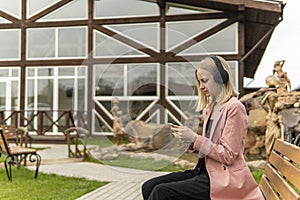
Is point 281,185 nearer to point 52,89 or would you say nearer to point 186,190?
point 186,190

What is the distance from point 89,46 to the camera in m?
12.3

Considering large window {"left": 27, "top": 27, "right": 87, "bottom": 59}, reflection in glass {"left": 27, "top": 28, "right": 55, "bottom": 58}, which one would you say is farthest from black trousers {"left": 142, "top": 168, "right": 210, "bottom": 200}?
reflection in glass {"left": 27, "top": 28, "right": 55, "bottom": 58}

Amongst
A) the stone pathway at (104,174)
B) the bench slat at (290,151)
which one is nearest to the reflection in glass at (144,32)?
the stone pathway at (104,174)

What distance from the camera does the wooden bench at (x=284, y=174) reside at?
6.02 ft

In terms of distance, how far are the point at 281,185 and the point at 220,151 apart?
0.38 meters

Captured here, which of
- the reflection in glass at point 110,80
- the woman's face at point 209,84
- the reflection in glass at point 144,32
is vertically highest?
the reflection in glass at point 144,32

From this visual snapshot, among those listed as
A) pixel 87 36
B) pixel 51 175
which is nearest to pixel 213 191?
pixel 51 175

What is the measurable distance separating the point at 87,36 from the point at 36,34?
1.69 metres

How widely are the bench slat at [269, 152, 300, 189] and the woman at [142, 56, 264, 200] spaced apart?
6.6 inches

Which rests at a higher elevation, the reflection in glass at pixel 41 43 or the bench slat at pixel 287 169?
the reflection in glass at pixel 41 43

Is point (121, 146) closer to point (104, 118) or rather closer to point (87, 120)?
point (104, 118)

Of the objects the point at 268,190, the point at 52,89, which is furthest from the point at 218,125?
the point at 52,89

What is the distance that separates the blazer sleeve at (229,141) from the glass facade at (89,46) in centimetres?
838

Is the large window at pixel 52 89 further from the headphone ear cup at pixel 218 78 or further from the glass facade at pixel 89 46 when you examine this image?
the headphone ear cup at pixel 218 78
